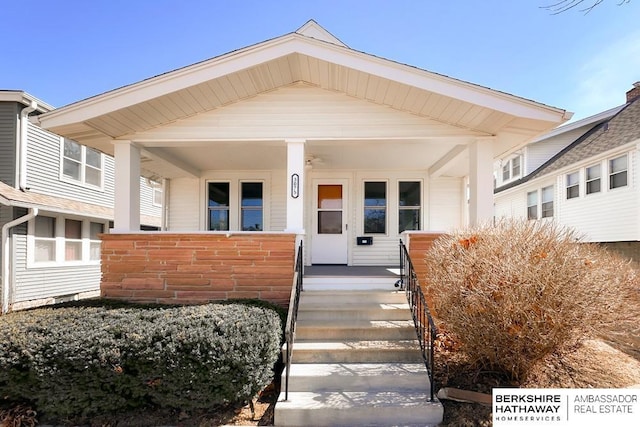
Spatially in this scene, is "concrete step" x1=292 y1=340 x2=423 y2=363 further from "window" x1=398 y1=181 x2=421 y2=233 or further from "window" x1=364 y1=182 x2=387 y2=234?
"window" x1=398 y1=181 x2=421 y2=233

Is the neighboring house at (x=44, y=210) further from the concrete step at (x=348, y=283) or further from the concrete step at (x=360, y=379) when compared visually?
the concrete step at (x=360, y=379)

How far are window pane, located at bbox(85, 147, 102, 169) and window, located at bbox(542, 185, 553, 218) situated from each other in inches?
696

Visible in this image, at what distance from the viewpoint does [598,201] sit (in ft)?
41.9

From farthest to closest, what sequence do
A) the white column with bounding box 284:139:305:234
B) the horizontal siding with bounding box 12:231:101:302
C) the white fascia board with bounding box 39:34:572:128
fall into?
the horizontal siding with bounding box 12:231:101:302
the white column with bounding box 284:139:305:234
the white fascia board with bounding box 39:34:572:128

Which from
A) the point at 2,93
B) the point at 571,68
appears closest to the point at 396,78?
the point at 571,68

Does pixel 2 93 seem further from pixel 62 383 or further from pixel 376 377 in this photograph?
pixel 376 377

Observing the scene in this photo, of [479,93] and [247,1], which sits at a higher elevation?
[247,1]

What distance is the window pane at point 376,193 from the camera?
9.40m

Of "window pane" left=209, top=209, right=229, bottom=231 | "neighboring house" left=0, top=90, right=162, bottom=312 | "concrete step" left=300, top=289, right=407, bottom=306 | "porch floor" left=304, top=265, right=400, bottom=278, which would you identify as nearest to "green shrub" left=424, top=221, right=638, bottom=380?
"concrete step" left=300, top=289, right=407, bottom=306

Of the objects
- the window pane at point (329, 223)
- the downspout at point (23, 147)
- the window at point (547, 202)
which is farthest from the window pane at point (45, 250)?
the window at point (547, 202)

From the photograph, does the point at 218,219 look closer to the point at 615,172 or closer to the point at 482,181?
the point at 482,181

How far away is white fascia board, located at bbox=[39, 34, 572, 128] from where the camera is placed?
5.44 metres

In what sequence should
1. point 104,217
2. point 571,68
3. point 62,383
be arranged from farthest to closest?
point 104,217
point 571,68
point 62,383

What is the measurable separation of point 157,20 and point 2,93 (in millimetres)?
5075
